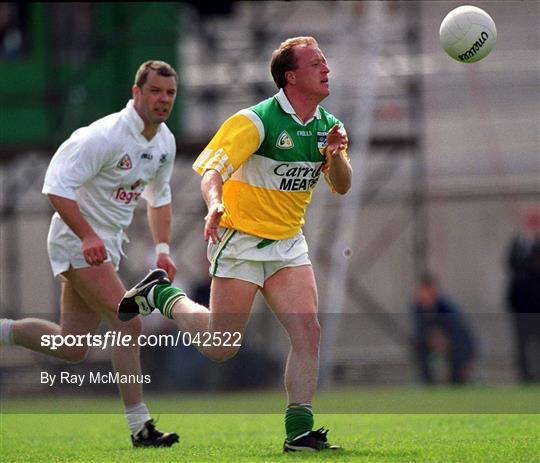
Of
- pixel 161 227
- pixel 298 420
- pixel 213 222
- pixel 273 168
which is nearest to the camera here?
pixel 213 222

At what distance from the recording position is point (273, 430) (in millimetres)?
9492

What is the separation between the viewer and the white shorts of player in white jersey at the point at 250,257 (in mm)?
7391

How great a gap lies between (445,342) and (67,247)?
8137 millimetres

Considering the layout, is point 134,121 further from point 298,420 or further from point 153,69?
point 298,420

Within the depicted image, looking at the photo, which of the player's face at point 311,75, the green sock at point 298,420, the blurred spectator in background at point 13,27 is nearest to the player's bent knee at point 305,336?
the green sock at point 298,420

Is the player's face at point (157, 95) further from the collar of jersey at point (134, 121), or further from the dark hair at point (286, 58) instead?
the dark hair at point (286, 58)

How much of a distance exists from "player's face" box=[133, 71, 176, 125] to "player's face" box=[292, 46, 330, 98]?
1.18 meters

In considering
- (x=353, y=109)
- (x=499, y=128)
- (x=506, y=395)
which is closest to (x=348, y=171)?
(x=506, y=395)

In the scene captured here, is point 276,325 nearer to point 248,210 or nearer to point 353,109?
point 353,109

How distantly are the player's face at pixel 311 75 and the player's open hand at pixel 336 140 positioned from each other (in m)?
0.25

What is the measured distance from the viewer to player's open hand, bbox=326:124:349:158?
729 cm

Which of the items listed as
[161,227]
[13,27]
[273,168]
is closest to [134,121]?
[161,227]
